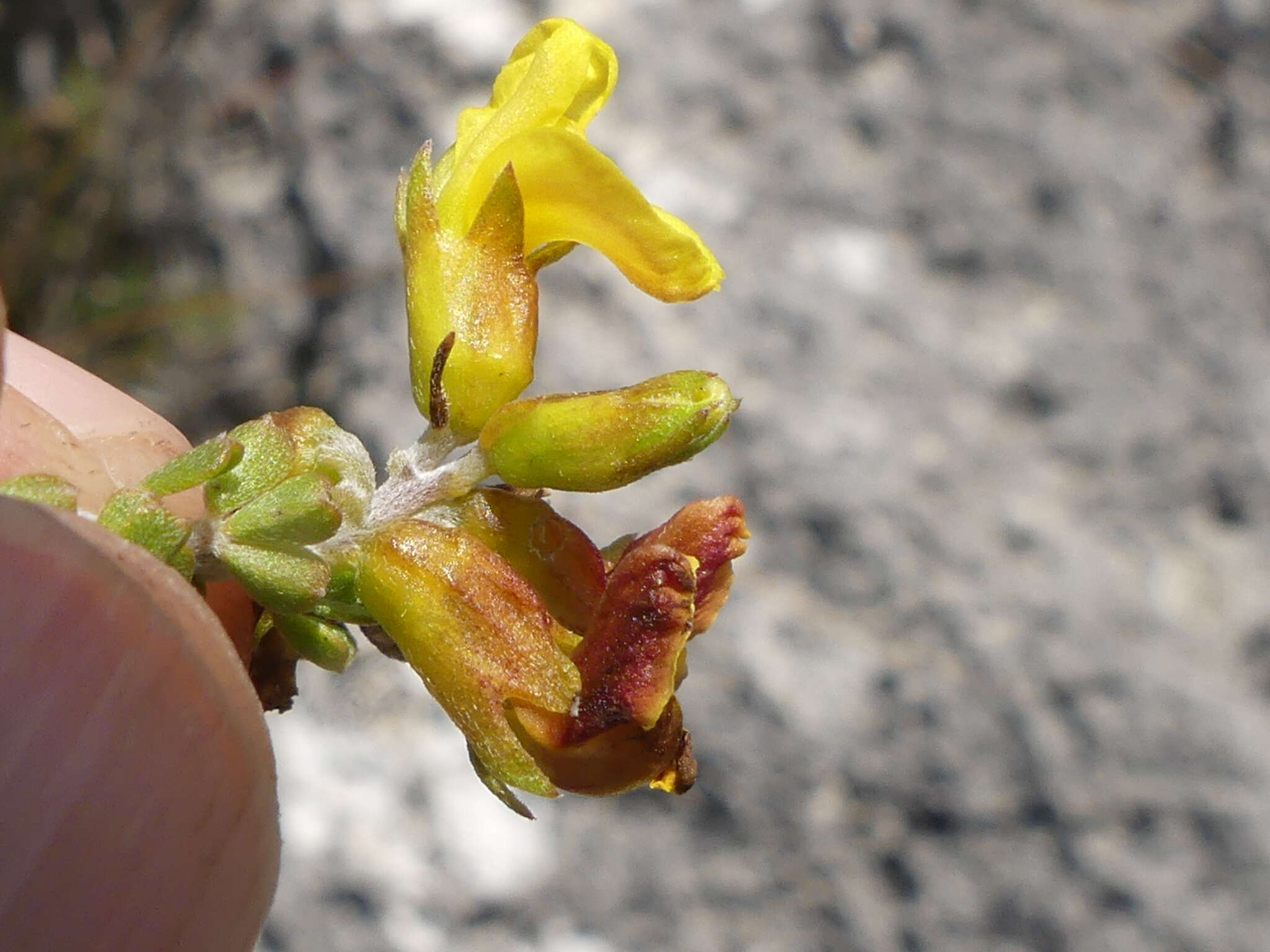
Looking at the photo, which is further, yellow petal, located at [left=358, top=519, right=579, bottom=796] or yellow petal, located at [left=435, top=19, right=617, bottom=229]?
yellow petal, located at [left=435, top=19, right=617, bottom=229]

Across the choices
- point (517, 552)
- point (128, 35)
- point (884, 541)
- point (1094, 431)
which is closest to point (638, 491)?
point (884, 541)

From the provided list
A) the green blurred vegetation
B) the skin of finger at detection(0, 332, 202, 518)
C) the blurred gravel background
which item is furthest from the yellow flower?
the green blurred vegetation

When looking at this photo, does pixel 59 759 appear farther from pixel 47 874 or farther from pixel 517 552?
pixel 517 552

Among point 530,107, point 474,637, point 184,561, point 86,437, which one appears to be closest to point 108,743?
point 184,561

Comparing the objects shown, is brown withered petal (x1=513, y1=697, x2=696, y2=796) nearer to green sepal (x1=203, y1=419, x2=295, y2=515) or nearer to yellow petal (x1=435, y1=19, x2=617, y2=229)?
green sepal (x1=203, y1=419, x2=295, y2=515)

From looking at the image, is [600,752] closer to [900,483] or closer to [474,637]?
[474,637]

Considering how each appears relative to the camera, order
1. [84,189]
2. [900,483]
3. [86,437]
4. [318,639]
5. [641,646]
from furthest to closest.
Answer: [84,189]
[900,483]
[86,437]
[318,639]
[641,646]

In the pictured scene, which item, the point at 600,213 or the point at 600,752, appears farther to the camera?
the point at 600,213
